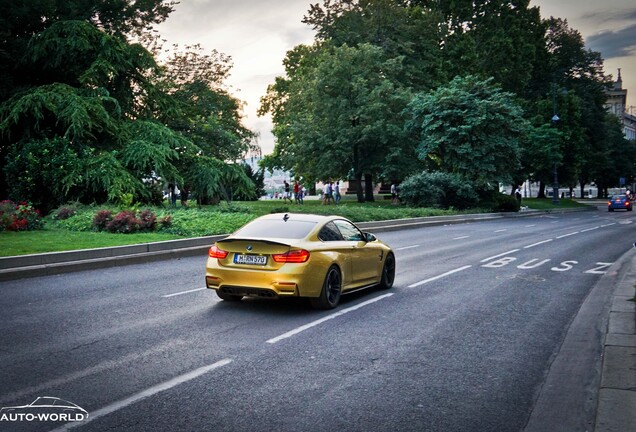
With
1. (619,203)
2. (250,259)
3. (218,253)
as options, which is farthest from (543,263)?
(619,203)

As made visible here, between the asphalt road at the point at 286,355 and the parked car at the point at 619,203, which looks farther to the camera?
the parked car at the point at 619,203

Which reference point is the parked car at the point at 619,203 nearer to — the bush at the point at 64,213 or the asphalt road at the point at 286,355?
the asphalt road at the point at 286,355

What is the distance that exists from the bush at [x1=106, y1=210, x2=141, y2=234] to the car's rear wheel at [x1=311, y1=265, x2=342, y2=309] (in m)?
11.5

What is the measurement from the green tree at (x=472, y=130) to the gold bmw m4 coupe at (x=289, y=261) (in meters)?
35.0

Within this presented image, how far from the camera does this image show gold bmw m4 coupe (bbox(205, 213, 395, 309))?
8.12 m

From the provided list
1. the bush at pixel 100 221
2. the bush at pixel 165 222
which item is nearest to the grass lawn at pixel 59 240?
the bush at pixel 100 221

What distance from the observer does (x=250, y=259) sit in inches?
328

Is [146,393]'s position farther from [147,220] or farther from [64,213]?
[64,213]

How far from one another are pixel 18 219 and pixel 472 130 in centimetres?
3355

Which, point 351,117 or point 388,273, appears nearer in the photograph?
point 388,273

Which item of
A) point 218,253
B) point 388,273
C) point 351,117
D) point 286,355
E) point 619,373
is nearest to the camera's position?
point 619,373

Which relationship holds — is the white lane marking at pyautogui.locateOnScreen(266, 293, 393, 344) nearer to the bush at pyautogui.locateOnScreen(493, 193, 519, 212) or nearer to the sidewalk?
the sidewalk

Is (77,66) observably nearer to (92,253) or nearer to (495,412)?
(92,253)

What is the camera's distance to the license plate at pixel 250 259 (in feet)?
27.1
